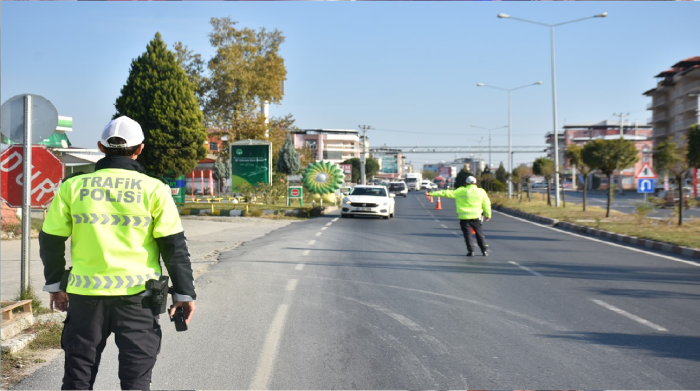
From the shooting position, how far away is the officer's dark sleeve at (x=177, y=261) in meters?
3.78

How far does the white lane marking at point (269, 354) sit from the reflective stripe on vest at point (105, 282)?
1753 mm

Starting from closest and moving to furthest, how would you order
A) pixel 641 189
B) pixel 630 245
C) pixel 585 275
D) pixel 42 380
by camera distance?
pixel 42 380, pixel 585 275, pixel 630 245, pixel 641 189

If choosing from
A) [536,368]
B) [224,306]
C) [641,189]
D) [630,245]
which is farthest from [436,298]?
[641,189]

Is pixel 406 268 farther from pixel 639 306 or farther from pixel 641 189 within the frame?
pixel 641 189

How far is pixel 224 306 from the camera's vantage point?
873 cm

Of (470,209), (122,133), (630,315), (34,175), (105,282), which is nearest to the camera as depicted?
(105,282)

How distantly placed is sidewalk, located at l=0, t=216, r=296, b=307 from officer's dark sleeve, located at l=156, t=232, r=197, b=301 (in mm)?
5714

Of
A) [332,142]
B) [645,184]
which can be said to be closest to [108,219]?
[645,184]

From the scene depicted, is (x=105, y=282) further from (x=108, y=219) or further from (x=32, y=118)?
(x=32, y=118)

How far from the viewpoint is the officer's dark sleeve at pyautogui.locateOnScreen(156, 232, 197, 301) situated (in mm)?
3775

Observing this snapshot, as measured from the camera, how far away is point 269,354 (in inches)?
242

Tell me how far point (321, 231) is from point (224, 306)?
13284 millimetres

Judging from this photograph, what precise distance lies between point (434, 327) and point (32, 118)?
16.3 ft

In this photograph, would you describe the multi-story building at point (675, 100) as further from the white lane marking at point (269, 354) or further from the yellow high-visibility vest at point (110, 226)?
the yellow high-visibility vest at point (110, 226)
